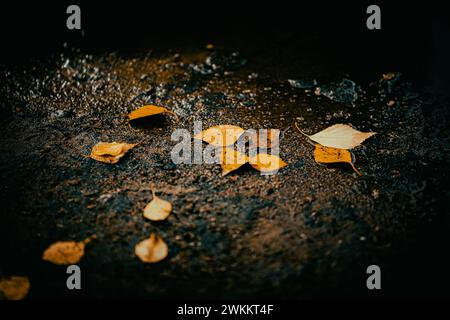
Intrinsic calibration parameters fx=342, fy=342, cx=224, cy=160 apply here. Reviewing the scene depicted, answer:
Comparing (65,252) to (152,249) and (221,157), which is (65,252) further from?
(221,157)

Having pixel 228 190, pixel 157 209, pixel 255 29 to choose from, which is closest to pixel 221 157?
pixel 228 190

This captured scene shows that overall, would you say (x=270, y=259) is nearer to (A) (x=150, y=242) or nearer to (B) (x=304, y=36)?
(A) (x=150, y=242)

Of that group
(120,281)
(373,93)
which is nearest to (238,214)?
(120,281)

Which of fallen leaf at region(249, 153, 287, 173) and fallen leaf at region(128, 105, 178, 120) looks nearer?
fallen leaf at region(249, 153, 287, 173)

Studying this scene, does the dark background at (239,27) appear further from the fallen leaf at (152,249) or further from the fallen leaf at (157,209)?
the fallen leaf at (152,249)

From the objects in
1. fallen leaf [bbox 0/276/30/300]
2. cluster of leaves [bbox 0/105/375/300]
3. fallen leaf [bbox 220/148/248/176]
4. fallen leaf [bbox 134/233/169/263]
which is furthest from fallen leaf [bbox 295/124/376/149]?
fallen leaf [bbox 0/276/30/300]

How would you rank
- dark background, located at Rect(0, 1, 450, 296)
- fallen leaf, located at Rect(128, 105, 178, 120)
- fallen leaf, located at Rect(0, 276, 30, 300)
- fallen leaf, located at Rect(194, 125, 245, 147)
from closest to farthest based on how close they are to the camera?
fallen leaf, located at Rect(0, 276, 30, 300), fallen leaf, located at Rect(194, 125, 245, 147), fallen leaf, located at Rect(128, 105, 178, 120), dark background, located at Rect(0, 1, 450, 296)

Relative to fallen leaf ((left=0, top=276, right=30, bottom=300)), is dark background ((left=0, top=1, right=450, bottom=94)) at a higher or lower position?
higher

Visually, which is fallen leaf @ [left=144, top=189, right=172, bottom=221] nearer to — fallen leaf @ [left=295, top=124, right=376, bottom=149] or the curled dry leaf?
the curled dry leaf
